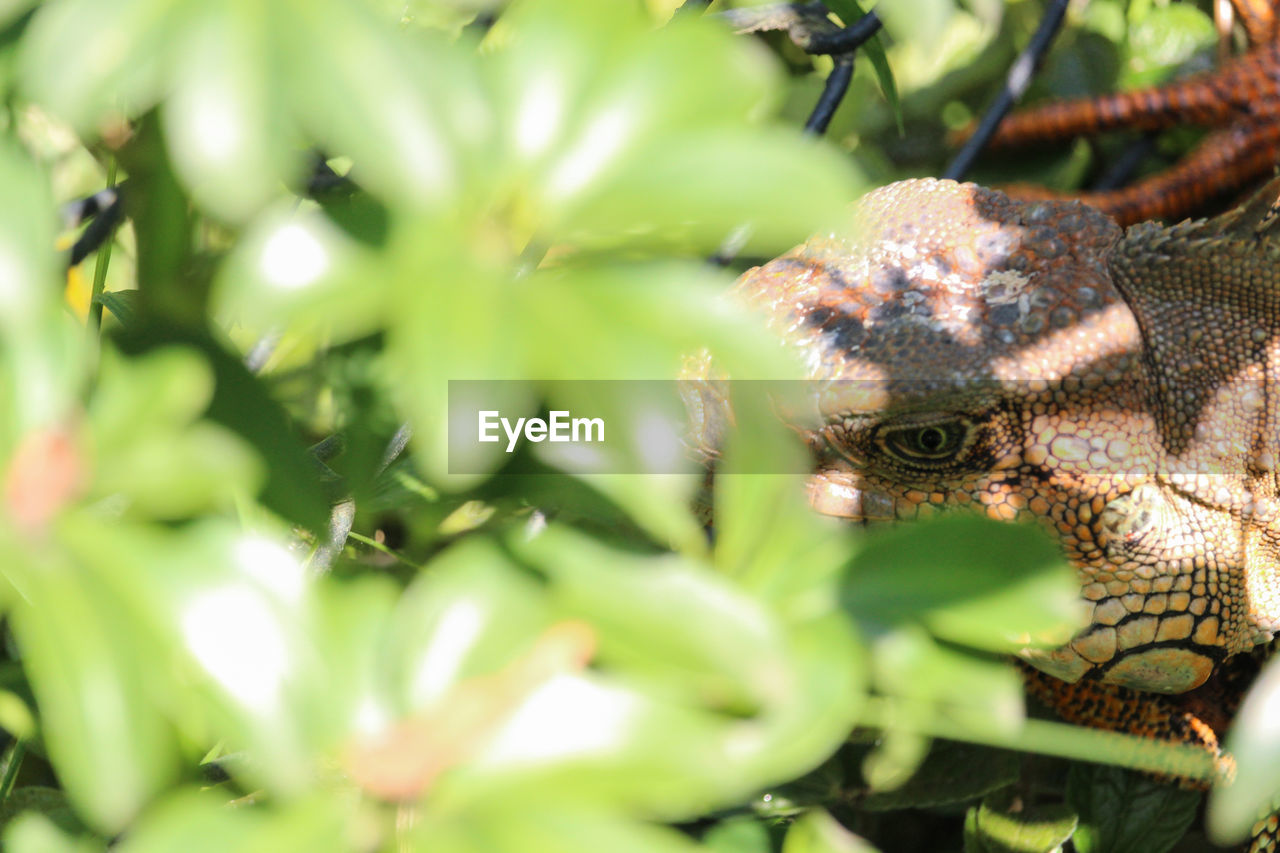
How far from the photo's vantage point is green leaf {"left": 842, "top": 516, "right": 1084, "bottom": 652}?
474 mm

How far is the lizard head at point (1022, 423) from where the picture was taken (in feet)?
3.34

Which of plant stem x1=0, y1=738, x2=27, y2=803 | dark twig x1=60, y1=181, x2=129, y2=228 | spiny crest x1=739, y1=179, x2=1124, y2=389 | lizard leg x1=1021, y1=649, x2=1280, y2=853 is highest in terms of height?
dark twig x1=60, y1=181, x2=129, y2=228

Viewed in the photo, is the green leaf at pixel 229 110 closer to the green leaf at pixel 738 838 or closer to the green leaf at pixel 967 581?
the green leaf at pixel 967 581

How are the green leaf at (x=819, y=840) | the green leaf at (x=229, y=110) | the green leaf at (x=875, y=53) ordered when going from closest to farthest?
the green leaf at (x=229, y=110) < the green leaf at (x=819, y=840) < the green leaf at (x=875, y=53)

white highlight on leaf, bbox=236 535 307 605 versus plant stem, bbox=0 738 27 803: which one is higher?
white highlight on leaf, bbox=236 535 307 605

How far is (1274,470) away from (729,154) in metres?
0.96

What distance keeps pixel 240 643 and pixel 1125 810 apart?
1236mm

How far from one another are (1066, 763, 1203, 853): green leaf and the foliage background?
930 millimetres

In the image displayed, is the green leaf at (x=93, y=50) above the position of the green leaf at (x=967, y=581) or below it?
above

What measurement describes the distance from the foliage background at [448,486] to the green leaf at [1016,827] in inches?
30.5

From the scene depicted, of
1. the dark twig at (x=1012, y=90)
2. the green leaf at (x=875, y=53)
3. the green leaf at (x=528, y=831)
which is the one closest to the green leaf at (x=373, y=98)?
the green leaf at (x=528, y=831)

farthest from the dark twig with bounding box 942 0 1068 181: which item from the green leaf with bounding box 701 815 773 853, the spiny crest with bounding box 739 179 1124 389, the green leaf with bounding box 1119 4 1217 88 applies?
the green leaf with bounding box 701 815 773 853

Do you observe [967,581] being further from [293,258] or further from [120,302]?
[120,302]

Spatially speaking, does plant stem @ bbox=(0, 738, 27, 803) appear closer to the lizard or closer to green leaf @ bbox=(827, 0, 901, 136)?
the lizard
